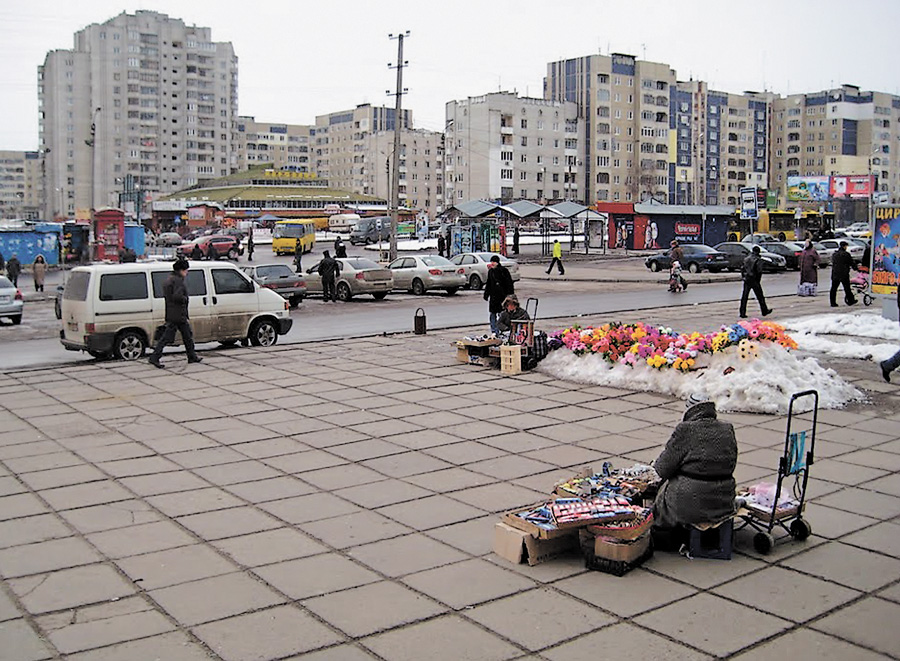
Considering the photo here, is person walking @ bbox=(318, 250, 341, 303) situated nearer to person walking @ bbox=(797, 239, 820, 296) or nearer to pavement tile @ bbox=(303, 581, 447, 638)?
person walking @ bbox=(797, 239, 820, 296)

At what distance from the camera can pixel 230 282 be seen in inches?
704

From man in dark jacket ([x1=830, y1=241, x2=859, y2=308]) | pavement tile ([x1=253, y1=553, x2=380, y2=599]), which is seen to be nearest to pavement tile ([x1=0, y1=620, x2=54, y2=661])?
pavement tile ([x1=253, y1=553, x2=380, y2=599])

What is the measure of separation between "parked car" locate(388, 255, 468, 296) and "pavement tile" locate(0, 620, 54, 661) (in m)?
27.6

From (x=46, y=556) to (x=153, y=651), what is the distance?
6.72 feet

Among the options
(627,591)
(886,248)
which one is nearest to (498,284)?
(886,248)

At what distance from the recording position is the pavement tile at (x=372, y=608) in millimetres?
5477

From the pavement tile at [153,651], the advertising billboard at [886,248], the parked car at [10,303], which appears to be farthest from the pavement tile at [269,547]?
the parked car at [10,303]

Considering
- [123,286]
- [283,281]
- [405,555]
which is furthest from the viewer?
[283,281]

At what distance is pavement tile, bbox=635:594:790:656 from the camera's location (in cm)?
521

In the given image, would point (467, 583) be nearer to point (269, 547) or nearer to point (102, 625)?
point (269, 547)

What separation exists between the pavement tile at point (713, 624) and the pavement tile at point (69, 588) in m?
3.40

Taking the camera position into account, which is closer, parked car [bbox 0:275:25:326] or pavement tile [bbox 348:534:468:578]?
pavement tile [bbox 348:534:468:578]

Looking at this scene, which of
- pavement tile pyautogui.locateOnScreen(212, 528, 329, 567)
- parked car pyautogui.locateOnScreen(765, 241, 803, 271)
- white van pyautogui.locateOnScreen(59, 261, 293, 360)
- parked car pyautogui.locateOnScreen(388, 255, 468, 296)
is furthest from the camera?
parked car pyautogui.locateOnScreen(765, 241, 803, 271)

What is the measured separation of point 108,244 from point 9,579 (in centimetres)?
4469
